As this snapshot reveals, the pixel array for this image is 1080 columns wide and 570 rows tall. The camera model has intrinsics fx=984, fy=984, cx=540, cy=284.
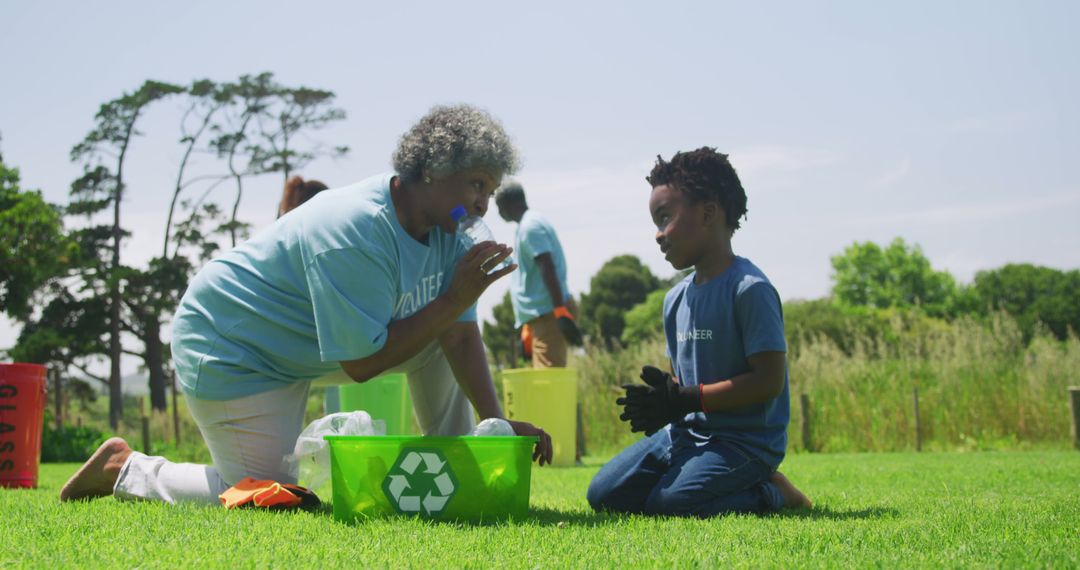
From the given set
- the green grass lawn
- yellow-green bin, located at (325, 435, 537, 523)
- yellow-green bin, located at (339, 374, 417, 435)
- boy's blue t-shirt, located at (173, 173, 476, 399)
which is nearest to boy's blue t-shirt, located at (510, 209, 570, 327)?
yellow-green bin, located at (339, 374, 417, 435)

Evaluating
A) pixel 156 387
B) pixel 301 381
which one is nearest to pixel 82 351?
pixel 156 387

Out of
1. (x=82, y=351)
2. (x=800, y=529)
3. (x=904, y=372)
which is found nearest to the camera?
(x=800, y=529)

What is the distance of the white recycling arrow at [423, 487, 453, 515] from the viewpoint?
3.07 metres

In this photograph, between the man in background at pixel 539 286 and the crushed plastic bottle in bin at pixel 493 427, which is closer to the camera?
the crushed plastic bottle in bin at pixel 493 427

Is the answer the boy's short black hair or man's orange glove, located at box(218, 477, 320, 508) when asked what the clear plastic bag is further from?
the boy's short black hair

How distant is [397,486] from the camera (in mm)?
3078

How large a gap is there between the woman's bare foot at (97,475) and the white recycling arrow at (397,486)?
4.76 feet

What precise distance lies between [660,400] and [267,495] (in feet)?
4.64

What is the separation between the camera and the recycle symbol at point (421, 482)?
3.06 metres

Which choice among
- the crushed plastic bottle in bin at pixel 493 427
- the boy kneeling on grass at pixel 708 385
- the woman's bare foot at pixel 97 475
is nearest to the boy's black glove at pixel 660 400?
the boy kneeling on grass at pixel 708 385

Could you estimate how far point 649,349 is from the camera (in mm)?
12227

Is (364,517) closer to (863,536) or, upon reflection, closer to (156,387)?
(863,536)

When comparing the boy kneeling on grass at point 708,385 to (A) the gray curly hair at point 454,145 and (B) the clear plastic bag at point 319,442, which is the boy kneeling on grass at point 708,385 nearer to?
(A) the gray curly hair at point 454,145

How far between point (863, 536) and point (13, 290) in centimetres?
1286
